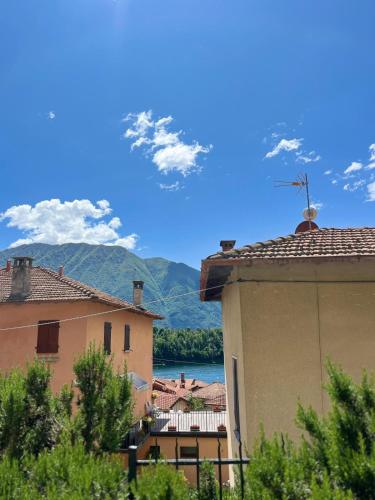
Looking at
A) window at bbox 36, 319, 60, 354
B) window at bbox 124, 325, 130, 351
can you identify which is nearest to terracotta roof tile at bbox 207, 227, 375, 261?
window at bbox 36, 319, 60, 354

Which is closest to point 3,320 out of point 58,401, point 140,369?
point 140,369

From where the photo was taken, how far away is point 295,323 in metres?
5.85

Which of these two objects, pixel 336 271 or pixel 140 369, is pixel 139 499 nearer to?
pixel 336 271

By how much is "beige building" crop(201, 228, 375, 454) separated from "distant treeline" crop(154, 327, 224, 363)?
302ft

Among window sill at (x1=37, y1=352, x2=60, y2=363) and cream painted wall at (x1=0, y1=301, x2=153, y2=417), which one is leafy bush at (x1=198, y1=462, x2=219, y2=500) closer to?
cream painted wall at (x1=0, y1=301, x2=153, y2=417)

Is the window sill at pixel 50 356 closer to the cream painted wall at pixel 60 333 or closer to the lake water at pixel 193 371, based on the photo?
the cream painted wall at pixel 60 333

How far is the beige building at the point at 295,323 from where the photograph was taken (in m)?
5.64

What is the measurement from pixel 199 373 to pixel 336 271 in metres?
97.1

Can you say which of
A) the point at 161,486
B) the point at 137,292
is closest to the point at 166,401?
the point at 137,292

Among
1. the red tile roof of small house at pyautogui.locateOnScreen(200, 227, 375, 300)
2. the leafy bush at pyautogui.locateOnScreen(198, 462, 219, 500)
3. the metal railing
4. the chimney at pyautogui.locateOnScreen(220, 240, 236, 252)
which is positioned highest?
the chimney at pyautogui.locateOnScreen(220, 240, 236, 252)

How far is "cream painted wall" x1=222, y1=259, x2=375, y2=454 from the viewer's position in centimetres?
563

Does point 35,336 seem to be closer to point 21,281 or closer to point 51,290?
point 51,290

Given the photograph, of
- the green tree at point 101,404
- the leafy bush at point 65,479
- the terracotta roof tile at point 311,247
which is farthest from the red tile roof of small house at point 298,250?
the leafy bush at point 65,479

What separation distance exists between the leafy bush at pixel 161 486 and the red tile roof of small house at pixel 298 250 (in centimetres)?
346
